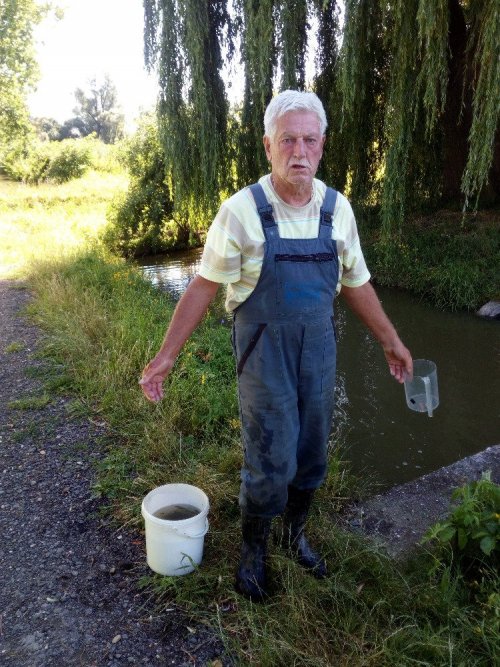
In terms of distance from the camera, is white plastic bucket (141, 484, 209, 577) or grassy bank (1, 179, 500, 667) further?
white plastic bucket (141, 484, 209, 577)

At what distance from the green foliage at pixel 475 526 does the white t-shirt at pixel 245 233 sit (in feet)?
4.17

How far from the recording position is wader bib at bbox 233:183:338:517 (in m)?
1.88

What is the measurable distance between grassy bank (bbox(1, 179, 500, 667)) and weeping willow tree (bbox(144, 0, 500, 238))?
10.6 ft

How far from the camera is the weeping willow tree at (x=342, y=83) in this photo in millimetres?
5578

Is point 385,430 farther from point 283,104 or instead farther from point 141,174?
point 141,174

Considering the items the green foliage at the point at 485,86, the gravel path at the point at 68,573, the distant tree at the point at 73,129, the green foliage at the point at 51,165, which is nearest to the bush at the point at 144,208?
the green foliage at the point at 485,86

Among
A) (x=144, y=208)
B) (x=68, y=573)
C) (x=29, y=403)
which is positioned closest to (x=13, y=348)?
(x=29, y=403)

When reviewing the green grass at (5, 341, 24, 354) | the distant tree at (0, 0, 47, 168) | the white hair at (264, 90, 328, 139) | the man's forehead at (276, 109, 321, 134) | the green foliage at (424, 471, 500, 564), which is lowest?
the green grass at (5, 341, 24, 354)

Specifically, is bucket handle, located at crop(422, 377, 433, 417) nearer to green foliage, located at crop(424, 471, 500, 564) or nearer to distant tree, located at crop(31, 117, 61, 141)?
green foliage, located at crop(424, 471, 500, 564)

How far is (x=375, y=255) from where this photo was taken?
9.53 meters

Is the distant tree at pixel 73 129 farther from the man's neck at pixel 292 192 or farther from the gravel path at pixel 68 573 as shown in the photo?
the man's neck at pixel 292 192

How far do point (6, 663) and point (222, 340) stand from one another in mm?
4086

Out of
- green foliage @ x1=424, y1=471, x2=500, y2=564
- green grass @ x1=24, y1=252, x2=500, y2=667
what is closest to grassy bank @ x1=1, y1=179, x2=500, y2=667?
green grass @ x1=24, y1=252, x2=500, y2=667

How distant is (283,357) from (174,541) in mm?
971
